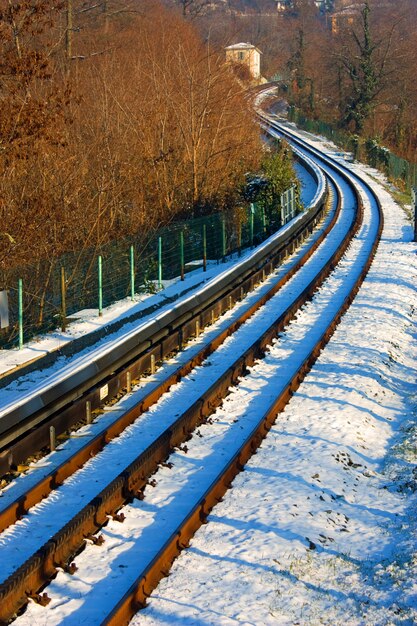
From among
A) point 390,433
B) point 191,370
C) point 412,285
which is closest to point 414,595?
point 390,433

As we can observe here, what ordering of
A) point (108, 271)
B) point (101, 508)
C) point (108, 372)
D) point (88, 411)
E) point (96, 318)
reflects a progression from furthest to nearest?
point (108, 271) → point (96, 318) → point (108, 372) → point (88, 411) → point (101, 508)

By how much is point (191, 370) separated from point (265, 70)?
391ft

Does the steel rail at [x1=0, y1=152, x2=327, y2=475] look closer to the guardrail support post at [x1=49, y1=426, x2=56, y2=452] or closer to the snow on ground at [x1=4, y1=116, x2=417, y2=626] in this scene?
the guardrail support post at [x1=49, y1=426, x2=56, y2=452]

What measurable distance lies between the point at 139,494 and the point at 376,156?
52433mm

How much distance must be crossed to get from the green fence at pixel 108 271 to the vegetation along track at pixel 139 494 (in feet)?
17.4

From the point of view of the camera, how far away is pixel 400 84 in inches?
2840

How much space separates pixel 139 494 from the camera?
873 centimetres

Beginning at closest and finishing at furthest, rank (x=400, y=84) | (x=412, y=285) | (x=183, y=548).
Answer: (x=183, y=548), (x=412, y=285), (x=400, y=84)

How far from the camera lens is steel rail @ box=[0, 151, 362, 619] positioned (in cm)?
680

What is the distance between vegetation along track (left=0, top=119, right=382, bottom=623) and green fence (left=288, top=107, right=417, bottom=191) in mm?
41696

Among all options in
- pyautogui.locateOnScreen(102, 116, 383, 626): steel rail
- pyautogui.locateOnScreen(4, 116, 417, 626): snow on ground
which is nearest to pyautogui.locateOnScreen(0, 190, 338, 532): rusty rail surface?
pyautogui.locateOnScreen(4, 116, 417, 626): snow on ground

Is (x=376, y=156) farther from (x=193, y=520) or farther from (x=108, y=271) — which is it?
(x=193, y=520)

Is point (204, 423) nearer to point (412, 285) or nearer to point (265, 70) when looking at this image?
point (412, 285)

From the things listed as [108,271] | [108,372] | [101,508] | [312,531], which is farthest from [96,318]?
[312,531]
